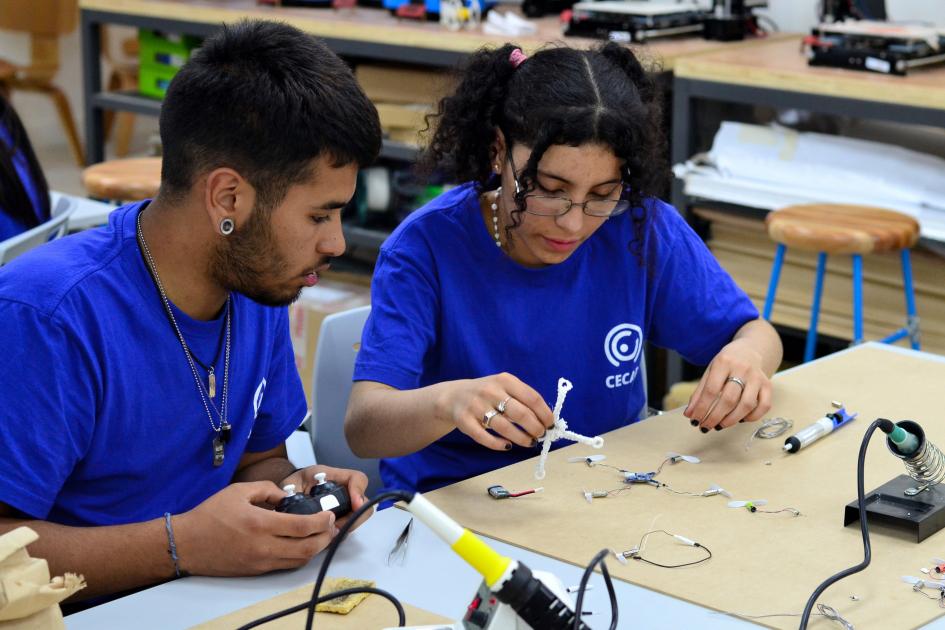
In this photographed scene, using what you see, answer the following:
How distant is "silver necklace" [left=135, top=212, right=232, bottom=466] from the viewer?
55.1 inches

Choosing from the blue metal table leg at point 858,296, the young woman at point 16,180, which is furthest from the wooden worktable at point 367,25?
the young woman at point 16,180

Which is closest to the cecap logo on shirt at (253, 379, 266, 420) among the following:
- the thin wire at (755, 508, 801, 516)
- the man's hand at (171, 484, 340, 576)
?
the man's hand at (171, 484, 340, 576)

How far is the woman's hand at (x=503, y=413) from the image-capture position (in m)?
1.40

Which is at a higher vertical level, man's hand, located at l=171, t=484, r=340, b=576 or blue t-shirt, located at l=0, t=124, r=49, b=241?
blue t-shirt, located at l=0, t=124, r=49, b=241

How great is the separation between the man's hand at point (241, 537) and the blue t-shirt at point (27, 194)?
1173 millimetres

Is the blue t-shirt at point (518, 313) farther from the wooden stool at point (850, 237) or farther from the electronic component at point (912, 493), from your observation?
the wooden stool at point (850, 237)

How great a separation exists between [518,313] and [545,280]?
65 millimetres

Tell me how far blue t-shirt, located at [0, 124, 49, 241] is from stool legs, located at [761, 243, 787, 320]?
180 centimetres

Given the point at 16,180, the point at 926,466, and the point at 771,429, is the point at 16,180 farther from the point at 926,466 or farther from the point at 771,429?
the point at 926,466

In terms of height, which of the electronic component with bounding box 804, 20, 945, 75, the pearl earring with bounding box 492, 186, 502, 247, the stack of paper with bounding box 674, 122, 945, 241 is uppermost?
the electronic component with bounding box 804, 20, 945, 75

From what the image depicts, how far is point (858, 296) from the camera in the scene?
305 cm

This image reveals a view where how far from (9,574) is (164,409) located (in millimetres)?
440

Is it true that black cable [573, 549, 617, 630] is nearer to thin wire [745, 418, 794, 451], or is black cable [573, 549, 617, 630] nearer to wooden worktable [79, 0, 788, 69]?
thin wire [745, 418, 794, 451]

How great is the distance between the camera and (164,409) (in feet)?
4.64
